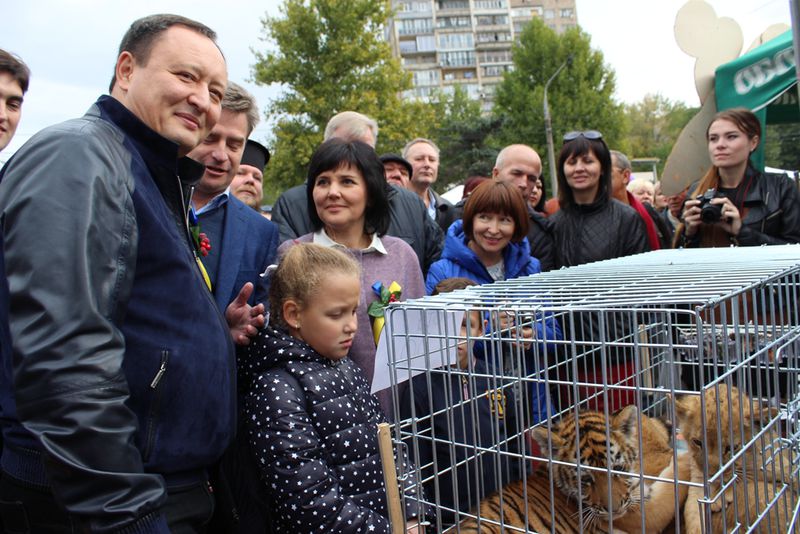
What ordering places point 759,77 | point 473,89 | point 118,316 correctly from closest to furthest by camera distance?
point 118,316, point 759,77, point 473,89

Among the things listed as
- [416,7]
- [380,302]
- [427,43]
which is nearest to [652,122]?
[427,43]

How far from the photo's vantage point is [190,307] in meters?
1.22

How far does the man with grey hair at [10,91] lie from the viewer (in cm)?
255

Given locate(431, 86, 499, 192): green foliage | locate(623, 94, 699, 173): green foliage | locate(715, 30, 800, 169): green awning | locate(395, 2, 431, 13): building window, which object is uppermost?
locate(395, 2, 431, 13): building window

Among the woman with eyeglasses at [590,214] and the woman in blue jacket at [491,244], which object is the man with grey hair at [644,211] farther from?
the woman in blue jacket at [491,244]

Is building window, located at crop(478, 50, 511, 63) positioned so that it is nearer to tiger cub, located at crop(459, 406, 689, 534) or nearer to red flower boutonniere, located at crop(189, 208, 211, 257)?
red flower boutonniere, located at crop(189, 208, 211, 257)

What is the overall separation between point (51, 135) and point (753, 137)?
3.27m

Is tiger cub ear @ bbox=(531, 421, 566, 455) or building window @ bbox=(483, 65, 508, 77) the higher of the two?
building window @ bbox=(483, 65, 508, 77)

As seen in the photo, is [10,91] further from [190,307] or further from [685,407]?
[685,407]

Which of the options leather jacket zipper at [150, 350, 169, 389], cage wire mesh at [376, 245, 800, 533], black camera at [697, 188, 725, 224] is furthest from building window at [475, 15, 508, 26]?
leather jacket zipper at [150, 350, 169, 389]

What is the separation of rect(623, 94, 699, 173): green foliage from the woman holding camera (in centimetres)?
5087

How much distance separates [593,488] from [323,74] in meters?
17.7

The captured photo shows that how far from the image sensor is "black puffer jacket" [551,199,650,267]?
316 centimetres

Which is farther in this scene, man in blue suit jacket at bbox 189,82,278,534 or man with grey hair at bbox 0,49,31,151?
man with grey hair at bbox 0,49,31,151
